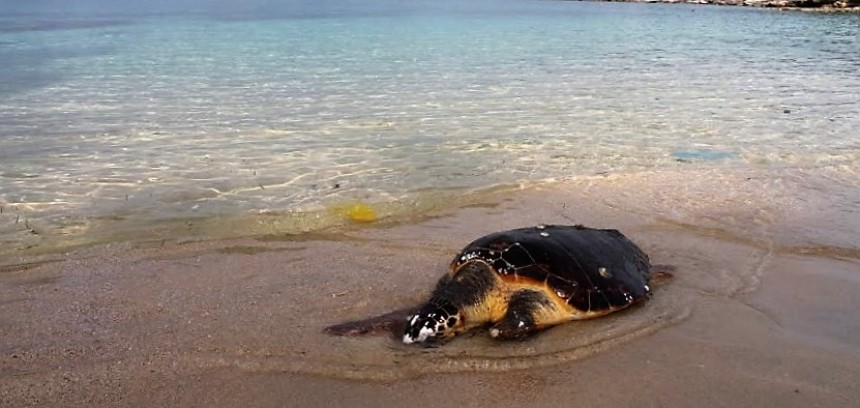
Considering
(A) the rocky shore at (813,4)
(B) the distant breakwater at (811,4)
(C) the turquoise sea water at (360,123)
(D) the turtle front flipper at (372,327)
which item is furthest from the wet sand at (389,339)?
(A) the rocky shore at (813,4)

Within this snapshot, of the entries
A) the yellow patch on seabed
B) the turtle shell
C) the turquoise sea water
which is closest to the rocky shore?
the turquoise sea water

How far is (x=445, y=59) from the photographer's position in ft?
71.6

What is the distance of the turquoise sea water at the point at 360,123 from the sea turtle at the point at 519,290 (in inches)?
98.6

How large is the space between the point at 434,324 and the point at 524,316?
0.63m

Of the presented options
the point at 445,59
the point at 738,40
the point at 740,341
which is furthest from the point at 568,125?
the point at 738,40

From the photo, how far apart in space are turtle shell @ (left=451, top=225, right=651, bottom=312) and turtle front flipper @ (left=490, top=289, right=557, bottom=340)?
88 mm

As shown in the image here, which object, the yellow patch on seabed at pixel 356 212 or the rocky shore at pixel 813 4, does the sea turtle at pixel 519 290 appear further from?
the rocky shore at pixel 813 4

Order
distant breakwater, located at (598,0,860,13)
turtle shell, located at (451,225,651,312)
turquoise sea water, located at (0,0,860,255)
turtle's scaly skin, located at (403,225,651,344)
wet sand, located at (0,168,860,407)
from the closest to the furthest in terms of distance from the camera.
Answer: wet sand, located at (0,168,860,407) → turtle's scaly skin, located at (403,225,651,344) → turtle shell, located at (451,225,651,312) → turquoise sea water, located at (0,0,860,255) → distant breakwater, located at (598,0,860,13)

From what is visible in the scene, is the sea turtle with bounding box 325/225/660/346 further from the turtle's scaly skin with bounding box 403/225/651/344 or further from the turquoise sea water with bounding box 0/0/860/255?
the turquoise sea water with bounding box 0/0/860/255

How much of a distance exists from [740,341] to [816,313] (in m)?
0.82

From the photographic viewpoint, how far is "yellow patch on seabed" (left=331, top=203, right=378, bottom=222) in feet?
23.1

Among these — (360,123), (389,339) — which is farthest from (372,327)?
(360,123)

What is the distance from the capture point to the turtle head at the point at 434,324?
428 cm

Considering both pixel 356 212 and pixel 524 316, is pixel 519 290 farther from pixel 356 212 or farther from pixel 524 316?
pixel 356 212
